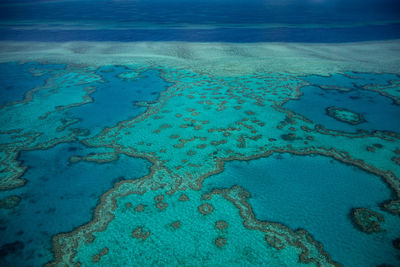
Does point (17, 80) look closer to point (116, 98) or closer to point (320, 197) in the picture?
point (116, 98)

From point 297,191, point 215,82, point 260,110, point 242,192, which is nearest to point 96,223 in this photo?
point 242,192

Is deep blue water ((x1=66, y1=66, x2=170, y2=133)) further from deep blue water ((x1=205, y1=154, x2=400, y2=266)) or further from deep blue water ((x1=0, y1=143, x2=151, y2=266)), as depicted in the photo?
deep blue water ((x1=205, y1=154, x2=400, y2=266))

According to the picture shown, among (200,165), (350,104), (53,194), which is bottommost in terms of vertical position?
(53,194)

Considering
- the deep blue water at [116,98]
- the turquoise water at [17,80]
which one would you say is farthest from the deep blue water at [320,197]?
the turquoise water at [17,80]

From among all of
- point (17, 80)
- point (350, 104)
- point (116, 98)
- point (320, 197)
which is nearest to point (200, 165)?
point (320, 197)

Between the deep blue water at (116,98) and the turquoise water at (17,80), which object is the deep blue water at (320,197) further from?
the turquoise water at (17,80)

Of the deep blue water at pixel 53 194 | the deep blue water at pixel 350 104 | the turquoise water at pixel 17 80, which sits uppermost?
the deep blue water at pixel 350 104
